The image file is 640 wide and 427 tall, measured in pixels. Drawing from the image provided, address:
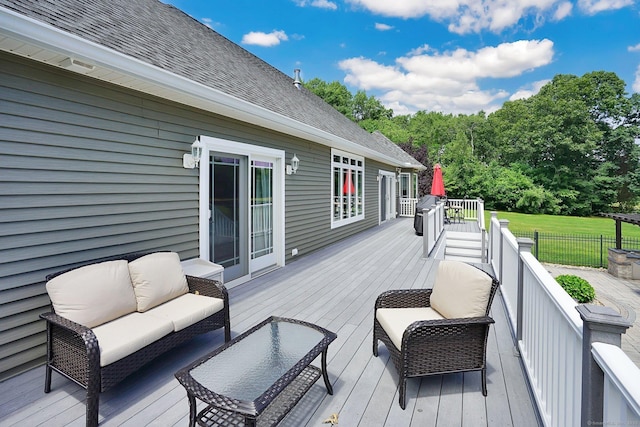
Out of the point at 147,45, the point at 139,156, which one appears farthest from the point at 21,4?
the point at 139,156

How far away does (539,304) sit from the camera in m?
2.36

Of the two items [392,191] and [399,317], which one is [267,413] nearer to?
[399,317]

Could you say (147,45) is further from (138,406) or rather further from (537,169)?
(537,169)

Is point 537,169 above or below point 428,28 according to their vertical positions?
below

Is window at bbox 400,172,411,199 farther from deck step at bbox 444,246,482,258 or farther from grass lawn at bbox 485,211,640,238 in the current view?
deck step at bbox 444,246,482,258

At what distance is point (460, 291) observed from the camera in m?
2.68

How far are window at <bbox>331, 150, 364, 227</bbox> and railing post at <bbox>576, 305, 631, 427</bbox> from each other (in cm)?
780

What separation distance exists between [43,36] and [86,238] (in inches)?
72.6

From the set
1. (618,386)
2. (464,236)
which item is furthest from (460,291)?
(464,236)

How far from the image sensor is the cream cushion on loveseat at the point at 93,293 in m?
2.51

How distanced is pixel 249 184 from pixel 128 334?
11.3 feet

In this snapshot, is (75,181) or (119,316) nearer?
(119,316)

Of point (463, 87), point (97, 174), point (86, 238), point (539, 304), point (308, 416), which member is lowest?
point (308, 416)

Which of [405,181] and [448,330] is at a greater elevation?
[405,181]
